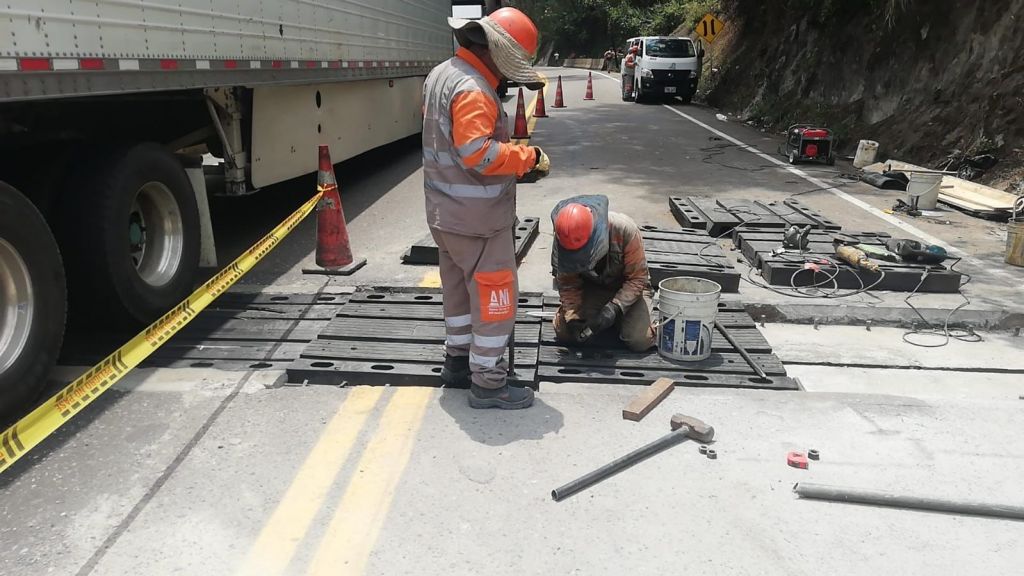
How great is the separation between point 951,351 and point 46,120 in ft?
18.6

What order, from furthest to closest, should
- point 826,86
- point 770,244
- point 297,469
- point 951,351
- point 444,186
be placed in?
point 826,86, point 770,244, point 951,351, point 444,186, point 297,469

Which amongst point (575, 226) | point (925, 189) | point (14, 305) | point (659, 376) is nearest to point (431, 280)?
point (575, 226)

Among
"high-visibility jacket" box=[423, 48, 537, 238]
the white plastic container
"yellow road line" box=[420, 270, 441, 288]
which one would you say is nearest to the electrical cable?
"high-visibility jacket" box=[423, 48, 537, 238]

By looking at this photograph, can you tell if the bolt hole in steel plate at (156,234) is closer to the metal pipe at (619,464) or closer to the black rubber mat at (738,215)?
the metal pipe at (619,464)

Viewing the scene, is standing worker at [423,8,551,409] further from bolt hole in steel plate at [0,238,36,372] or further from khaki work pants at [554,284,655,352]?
bolt hole in steel plate at [0,238,36,372]

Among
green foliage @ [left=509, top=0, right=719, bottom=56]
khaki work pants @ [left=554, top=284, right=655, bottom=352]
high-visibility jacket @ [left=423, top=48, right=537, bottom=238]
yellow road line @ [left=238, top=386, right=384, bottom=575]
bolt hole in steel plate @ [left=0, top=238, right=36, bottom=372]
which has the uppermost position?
green foliage @ [left=509, top=0, right=719, bottom=56]

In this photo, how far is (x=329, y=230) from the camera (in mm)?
5922

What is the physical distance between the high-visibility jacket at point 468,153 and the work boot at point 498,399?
2.61 ft

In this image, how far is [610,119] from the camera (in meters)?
18.0

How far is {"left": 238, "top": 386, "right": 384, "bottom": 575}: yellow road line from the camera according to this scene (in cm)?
261

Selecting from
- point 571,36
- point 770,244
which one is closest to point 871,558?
point 770,244

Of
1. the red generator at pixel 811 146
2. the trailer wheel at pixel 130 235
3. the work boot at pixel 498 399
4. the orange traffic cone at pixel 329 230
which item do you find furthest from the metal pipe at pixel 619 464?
the red generator at pixel 811 146

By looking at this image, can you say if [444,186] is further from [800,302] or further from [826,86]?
[826,86]

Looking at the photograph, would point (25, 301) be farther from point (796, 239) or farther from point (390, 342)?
point (796, 239)
